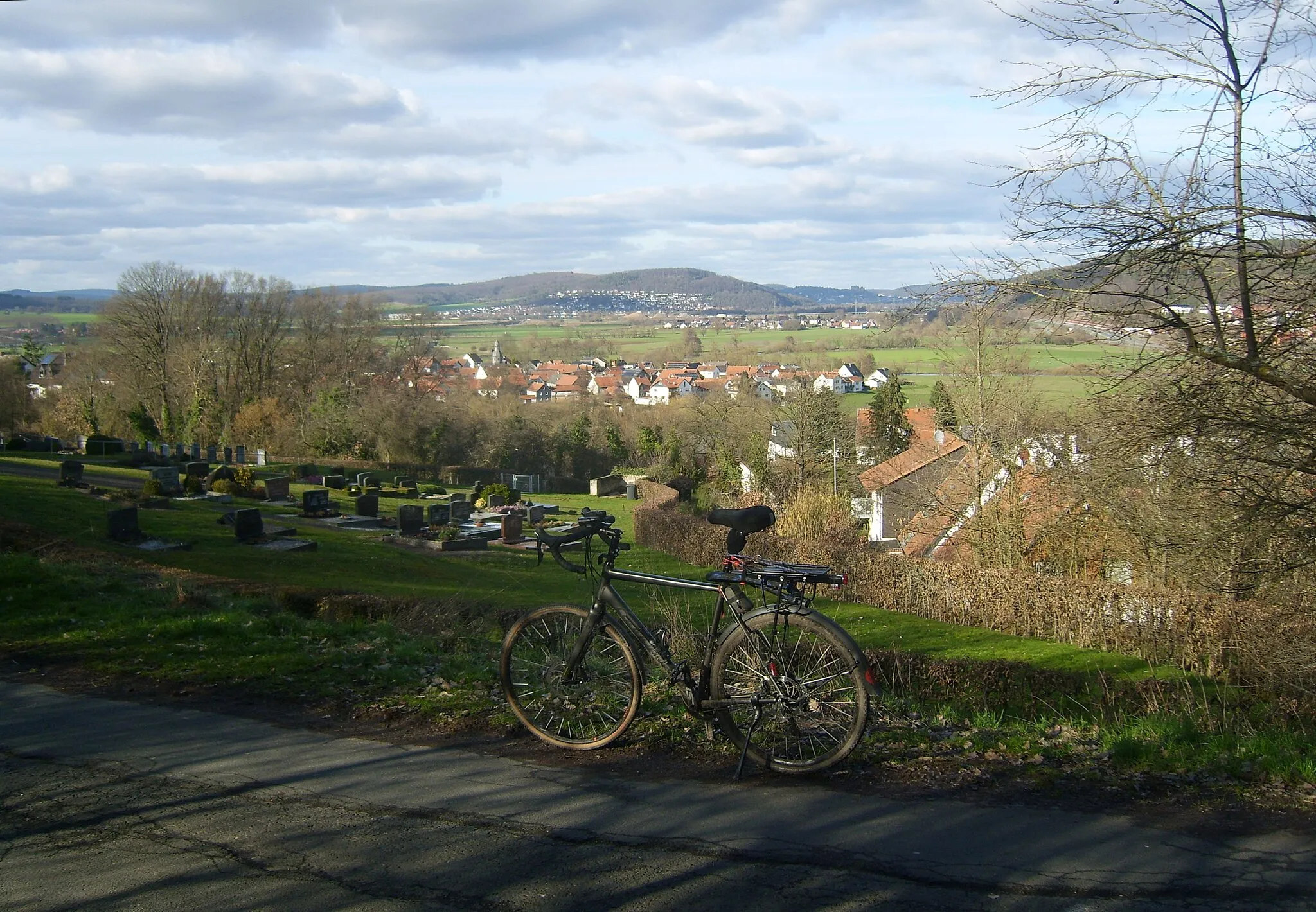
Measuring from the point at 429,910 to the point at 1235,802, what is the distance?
299cm

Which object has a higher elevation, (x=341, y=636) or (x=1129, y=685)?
(x=341, y=636)

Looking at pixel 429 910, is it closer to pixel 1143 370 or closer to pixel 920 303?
pixel 920 303

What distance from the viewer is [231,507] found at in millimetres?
28375

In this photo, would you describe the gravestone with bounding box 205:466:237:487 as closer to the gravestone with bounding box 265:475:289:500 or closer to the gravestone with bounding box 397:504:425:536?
the gravestone with bounding box 265:475:289:500

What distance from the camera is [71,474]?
92.8 ft

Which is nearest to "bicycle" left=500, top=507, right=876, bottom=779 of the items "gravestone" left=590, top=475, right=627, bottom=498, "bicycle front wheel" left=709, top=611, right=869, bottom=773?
"bicycle front wheel" left=709, top=611, right=869, bottom=773

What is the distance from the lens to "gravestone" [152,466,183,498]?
3027 centimetres

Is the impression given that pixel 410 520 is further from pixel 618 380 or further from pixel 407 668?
pixel 618 380

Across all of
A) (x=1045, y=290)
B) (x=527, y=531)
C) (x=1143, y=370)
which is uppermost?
(x=1045, y=290)

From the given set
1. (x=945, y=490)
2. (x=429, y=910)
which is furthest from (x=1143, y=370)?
(x=945, y=490)

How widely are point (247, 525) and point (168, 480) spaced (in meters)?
10.2

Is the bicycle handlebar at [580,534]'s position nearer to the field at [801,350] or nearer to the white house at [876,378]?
the field at [801,350]

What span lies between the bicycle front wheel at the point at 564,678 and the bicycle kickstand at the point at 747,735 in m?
0.59

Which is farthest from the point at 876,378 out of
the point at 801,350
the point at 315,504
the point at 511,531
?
the point at 315,504
